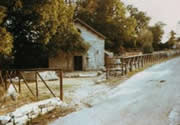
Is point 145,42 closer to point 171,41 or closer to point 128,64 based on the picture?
point 171,41

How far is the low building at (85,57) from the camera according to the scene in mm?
16641

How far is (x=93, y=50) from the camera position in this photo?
17.2m

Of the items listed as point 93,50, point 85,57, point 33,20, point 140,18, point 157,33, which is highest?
point 140,18

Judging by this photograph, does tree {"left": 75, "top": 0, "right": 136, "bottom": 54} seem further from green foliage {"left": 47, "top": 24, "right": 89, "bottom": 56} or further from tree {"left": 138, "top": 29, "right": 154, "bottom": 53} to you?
green foliage {"left": 47, "top": 24, "right": 89, "bottom": 56}

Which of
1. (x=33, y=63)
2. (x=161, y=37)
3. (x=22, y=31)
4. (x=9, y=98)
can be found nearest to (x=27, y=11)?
(x=22, y=31)

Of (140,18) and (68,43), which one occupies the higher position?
(140,18)

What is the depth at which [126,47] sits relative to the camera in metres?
29.2

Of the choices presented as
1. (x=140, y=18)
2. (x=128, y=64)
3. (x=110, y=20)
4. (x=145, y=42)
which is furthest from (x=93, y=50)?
(x=140, y=18)

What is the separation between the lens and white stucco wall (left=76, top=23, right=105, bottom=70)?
16.9 metres

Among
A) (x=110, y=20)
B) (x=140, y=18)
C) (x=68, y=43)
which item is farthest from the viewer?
(x=140, y=18)

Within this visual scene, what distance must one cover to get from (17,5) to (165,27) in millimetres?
36019

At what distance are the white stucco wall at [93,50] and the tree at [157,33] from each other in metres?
22.2

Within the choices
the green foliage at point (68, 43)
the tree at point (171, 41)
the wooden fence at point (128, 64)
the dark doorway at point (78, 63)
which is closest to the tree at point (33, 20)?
the green foliage at point (68, 43)

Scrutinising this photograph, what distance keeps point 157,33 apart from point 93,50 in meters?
23.6
